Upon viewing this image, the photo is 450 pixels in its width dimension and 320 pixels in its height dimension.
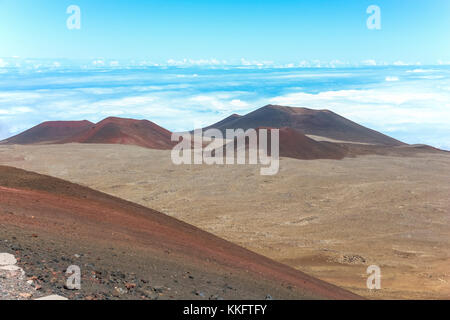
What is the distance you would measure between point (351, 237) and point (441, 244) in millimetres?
4124

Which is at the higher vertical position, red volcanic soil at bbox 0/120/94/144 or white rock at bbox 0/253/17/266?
white rock at bbox 0/253/17/266

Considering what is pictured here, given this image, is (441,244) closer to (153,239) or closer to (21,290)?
(153,239)

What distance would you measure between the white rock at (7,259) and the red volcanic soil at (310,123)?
82.1 m

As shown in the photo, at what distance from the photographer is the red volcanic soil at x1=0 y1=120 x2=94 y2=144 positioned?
79438 mm

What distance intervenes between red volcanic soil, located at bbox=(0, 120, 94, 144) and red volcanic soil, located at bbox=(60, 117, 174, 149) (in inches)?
429

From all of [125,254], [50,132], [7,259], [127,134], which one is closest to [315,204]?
[125,254]

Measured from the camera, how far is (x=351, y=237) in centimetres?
2253

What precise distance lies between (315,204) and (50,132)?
214 feet

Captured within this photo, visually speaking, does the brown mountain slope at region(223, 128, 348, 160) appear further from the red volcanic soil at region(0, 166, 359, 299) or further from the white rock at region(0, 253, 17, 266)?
the white rock at region(0, 253, 17, 266)

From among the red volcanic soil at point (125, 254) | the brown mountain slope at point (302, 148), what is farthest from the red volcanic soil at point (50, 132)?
the red volcanic soil at point (125, 254)

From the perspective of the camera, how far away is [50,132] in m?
82.2

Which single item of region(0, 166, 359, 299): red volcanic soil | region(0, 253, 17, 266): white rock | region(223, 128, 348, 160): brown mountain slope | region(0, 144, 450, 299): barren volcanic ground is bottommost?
region(0, 144, 450, 299): barren volcanic ground

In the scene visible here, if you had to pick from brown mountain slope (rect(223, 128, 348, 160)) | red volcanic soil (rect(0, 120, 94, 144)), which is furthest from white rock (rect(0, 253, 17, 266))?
red volcanic soil (rect(0, 120, 94, 144))
